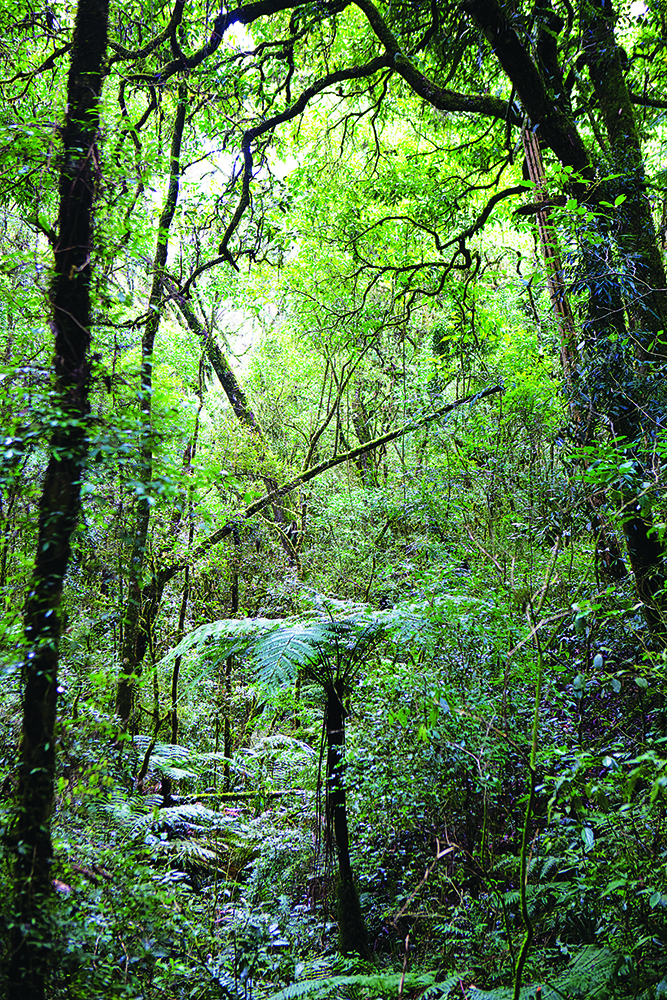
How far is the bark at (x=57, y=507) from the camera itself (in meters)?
1.90

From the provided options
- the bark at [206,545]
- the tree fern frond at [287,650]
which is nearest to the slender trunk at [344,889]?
the tree fern frond at [287,650]

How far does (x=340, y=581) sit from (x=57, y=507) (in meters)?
5.17

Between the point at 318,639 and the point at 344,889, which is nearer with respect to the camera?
the point at 344,889

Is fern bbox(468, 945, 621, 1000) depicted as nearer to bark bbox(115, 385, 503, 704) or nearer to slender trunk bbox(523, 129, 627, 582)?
slender trunk bbox(523, 129, 627, 582)

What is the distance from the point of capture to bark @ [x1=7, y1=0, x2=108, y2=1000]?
6.22ft

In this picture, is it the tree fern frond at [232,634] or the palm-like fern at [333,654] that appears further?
the tree fern frond at [232,634]

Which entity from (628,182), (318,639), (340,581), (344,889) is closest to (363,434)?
(340,581)

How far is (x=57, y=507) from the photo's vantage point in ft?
7.47

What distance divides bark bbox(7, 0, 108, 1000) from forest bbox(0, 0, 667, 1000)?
1 centimetres

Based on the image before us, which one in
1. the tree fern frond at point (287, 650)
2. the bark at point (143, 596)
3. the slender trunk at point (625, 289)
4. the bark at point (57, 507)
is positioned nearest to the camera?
the bark at point (57, 507)

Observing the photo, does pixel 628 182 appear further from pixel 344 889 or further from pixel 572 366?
pixel 344 889

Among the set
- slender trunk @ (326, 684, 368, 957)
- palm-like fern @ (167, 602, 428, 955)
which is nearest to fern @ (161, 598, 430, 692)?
palm-like fern @ (167, 602, 428, 955)

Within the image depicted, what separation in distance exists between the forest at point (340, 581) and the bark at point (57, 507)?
1cm

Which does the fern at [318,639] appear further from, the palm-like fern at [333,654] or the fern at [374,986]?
the fern at [374,986]
